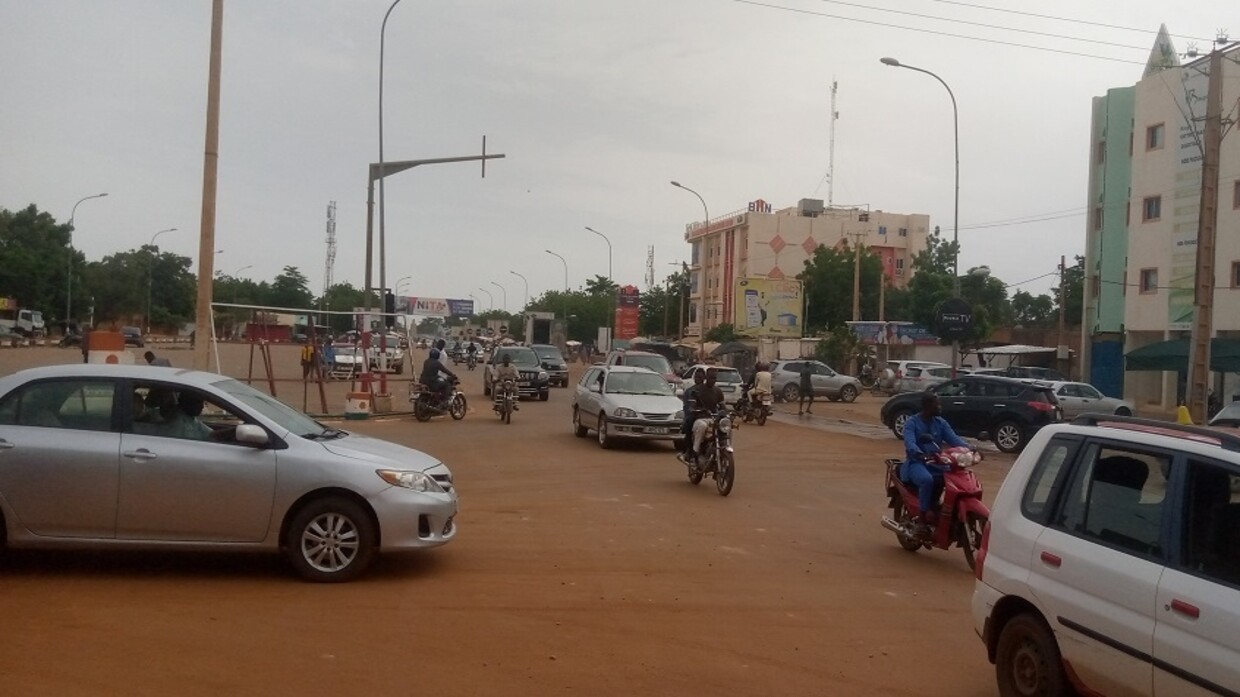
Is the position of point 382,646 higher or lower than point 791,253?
lower

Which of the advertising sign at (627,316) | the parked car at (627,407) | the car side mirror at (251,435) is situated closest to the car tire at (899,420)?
the parked car at (627,407)

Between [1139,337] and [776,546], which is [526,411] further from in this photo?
[1139,337]

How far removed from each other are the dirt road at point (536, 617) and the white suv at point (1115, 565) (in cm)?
83

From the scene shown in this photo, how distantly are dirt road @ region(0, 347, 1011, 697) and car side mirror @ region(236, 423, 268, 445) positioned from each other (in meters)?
1.04

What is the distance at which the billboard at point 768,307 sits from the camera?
66812 millimetres

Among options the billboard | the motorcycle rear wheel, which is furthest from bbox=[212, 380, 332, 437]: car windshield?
the billboard

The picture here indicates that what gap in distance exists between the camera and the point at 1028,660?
5.70 metres

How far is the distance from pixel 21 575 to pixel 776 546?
6.49 m

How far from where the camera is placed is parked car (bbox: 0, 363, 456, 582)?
805 centimetres

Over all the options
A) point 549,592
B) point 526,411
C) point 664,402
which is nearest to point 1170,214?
point 526,411

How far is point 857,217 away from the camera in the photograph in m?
100

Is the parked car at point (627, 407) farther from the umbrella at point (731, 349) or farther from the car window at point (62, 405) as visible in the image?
the umbrella at point (731, 349)

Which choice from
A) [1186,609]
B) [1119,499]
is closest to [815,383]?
[1119,499]

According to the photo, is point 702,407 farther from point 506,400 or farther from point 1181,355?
point 1181,355
